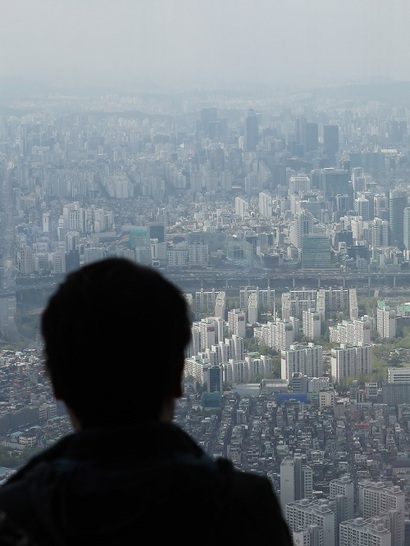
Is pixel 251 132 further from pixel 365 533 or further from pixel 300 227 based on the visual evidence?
pixel 365 533

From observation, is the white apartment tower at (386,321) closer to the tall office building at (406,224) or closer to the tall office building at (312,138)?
the tall office building at (406,224)

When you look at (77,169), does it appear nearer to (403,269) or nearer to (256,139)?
(256,139)

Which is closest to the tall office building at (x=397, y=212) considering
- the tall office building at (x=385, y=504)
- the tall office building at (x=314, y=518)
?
the tall office building at (x=385, y=504)

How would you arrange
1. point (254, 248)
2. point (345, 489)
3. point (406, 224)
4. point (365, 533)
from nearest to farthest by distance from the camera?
point (365, 533), point (345, 489), point (254, 248), point (406, 224)

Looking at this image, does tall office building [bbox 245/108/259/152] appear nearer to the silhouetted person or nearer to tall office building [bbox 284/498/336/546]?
tall office building [bbox 284/498/336/546]

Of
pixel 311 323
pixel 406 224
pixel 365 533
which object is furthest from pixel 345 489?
pixel 406 224

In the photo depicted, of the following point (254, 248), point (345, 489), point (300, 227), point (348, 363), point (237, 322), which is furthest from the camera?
point (300, 227)

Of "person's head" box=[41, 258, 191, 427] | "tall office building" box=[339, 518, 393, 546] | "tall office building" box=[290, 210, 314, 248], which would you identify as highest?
"person's head" box=[41, 258, 191, 427]

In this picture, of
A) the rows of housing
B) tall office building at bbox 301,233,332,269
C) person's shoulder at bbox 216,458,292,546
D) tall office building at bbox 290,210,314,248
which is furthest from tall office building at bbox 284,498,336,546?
tall office building at bbox 290,210,314,248
